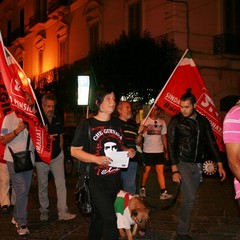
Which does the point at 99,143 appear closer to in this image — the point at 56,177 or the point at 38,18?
the point at 56,177

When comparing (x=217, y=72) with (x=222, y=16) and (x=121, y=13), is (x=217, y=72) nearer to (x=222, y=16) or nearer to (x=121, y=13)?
(x=222, y=16)

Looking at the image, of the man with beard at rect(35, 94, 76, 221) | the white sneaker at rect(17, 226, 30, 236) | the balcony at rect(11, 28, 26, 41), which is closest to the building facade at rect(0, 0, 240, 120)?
the balcony at rect(11, 28, 26, 41)

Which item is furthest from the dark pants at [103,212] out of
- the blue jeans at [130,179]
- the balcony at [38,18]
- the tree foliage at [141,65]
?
the balcony at [38,18]

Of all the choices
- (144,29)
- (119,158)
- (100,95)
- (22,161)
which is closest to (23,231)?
(22,161)

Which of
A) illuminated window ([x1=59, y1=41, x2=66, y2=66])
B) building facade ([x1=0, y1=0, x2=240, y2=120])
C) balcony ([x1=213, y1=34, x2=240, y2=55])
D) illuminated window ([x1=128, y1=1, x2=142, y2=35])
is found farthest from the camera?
illuminated window ([x1=59, y1=41, x2=66, y2=66])

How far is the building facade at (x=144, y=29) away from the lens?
1991 centimetres

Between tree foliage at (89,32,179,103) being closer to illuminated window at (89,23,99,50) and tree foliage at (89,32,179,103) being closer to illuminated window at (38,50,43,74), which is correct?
illuminated window at (89,23,99,50)

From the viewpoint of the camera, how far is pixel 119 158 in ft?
15.0

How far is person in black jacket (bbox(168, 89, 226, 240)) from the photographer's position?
5828 millimetres

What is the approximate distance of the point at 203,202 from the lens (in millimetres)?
8945

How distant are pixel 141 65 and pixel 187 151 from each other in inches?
537

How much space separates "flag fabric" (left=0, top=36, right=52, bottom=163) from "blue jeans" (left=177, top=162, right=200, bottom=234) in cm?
193

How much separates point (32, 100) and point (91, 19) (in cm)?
2042

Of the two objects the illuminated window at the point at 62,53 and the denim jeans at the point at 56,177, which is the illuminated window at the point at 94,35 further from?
the denim jeans at the point at 56,177
